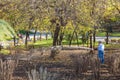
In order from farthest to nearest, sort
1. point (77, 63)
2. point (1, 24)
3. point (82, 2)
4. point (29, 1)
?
point (82, 2), point (29, 1), point (77, 63), point (1, 24)

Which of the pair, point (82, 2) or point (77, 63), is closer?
point (77, 63)

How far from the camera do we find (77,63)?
45.5 feet

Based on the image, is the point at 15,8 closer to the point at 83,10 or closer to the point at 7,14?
the point at 7,14

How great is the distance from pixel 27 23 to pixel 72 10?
285 cm

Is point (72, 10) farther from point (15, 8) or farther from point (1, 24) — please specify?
point (1, 24)

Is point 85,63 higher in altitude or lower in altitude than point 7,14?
lower

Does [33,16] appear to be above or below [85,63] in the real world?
above

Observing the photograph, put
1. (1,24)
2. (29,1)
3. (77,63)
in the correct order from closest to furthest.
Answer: (1,24)
(77,63)
(29,1)

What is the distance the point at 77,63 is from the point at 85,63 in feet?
1.05

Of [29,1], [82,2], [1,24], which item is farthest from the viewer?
[82,2]

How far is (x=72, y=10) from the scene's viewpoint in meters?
18.4

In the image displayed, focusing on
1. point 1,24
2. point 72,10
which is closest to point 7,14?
point 72,10

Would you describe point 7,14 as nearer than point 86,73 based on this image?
No

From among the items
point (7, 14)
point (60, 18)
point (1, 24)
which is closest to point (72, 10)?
point (60, 18)
